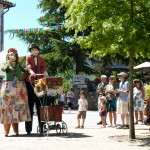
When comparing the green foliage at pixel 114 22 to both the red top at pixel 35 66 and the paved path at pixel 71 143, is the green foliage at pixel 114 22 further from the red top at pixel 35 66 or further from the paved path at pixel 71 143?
the paved path at pixel 71 143

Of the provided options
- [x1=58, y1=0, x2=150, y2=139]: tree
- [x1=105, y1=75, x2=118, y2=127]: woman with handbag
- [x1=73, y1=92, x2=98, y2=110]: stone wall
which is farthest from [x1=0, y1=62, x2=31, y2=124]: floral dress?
[x1=73, y1=92, x2=98, y2=110]: stone wall

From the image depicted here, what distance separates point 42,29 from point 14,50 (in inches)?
888

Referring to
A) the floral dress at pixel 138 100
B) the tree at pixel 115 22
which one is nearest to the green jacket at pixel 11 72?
the tree at pixel 115 22

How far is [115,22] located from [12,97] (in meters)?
2.98

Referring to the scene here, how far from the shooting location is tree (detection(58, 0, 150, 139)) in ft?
29.0

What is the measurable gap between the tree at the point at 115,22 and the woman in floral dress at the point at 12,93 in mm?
1746

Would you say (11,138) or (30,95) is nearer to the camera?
(11,138)

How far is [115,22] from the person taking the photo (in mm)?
8906

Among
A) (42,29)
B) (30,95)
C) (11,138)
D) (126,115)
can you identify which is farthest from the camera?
(42,29)

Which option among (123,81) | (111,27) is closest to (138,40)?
(111,27)

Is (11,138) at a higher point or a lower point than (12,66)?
lower

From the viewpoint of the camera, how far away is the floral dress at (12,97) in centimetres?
1005

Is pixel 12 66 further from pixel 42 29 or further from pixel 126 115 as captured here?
pixel 42 29

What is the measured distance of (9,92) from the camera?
1005 cm
